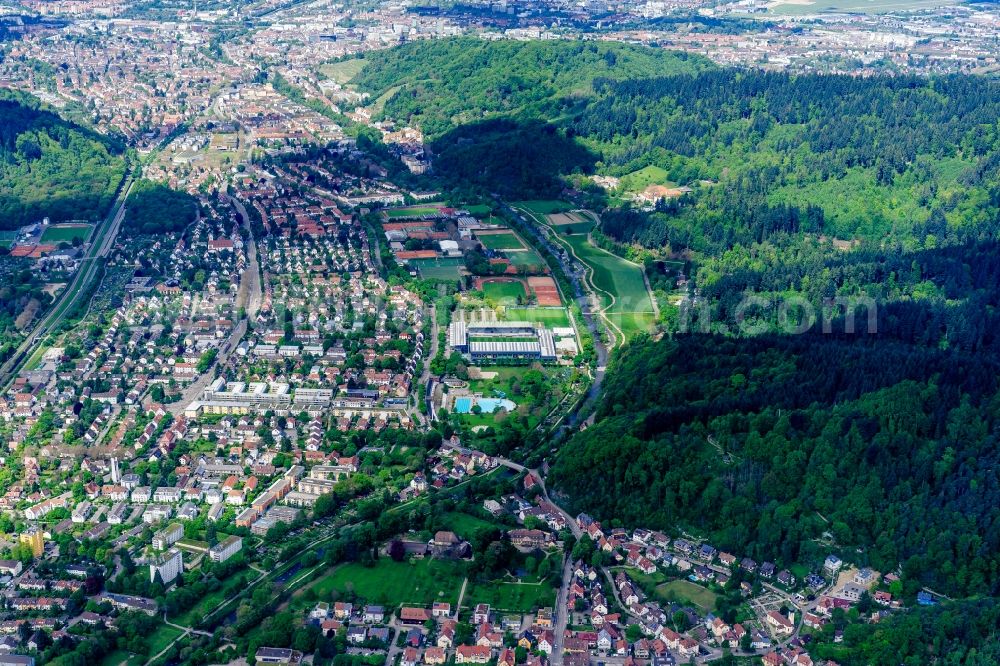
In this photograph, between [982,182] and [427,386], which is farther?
[982,182]

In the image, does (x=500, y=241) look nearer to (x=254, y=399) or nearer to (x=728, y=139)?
(x=254, y=399)

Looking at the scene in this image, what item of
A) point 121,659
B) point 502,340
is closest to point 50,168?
point 502,340

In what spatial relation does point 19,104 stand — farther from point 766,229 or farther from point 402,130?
point 766,229

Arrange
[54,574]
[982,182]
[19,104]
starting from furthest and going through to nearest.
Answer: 1. [19,104]
2. [982,182]
3. [54,574]

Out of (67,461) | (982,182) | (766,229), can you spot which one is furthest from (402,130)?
(67,461)

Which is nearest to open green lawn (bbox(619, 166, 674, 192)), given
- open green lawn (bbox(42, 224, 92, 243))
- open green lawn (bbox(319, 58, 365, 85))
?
open green lawn (bbox(42, 224, 92, 243))

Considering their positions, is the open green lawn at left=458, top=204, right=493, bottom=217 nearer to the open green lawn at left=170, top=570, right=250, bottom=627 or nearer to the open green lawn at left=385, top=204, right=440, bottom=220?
the open green lawn at left=385, top=204, right=440, bottom=220
